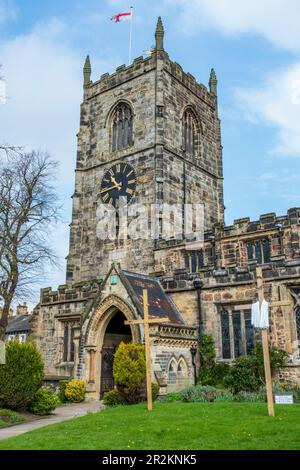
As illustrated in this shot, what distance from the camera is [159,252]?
2941cm

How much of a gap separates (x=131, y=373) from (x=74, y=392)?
5.29 meters

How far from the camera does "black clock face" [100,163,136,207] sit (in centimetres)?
3269

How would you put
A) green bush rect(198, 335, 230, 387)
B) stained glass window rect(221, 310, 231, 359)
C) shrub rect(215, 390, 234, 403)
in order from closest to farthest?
shrub rect(215, 390, 234, 403) < green bush rect(198, 335, 230, 387) < stained glass window rect(221, 310, 231, 359)

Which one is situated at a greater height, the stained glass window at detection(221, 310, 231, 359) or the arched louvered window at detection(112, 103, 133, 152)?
the arched louvered window at detection(112, 103, 133, 152)

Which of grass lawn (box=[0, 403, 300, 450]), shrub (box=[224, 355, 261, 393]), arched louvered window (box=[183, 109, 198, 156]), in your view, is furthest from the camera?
arched louvered window (box=[183, 109, 198, 156])

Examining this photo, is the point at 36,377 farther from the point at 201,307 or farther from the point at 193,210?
the point at 193,210

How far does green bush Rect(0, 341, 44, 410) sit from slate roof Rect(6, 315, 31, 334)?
29.2 meters

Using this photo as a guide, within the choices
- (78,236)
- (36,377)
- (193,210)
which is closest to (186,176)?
(193,210)

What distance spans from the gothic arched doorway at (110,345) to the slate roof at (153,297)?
61.5 inches

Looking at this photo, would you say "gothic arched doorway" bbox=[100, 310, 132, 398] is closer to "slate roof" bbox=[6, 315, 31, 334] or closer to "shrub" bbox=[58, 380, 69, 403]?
"shrub" bbox=[58, 380, 69, 403]

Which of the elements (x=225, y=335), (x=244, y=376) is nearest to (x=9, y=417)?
(x=244, y=376)

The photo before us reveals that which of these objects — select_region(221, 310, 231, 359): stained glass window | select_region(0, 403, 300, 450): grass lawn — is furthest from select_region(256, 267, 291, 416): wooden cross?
select_region(221, 310, 231, 359): stained glass window

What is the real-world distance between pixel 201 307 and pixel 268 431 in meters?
11.3

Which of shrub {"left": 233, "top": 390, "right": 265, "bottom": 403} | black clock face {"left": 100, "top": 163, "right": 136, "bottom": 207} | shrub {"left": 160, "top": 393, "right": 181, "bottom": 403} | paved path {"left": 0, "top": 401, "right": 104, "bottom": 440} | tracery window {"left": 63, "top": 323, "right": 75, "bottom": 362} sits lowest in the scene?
paved path {"left": 0, "top": 401, "right": 104, "bottom": 440}
